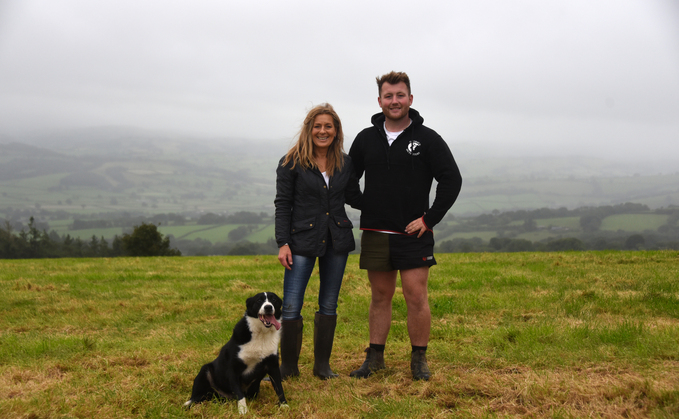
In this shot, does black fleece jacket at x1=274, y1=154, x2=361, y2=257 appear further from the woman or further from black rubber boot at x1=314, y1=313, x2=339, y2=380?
black rubber boot at x1=314, y1=313, x2=339, y2=380

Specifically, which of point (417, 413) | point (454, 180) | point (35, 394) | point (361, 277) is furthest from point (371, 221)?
point (361, 277)

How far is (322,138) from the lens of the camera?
5055mm

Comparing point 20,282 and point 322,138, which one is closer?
point 322,138

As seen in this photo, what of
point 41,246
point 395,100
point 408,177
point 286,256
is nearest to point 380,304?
point 286,256

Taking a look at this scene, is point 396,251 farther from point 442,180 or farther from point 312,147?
point 312,147

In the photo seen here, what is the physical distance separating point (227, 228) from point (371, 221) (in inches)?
4392

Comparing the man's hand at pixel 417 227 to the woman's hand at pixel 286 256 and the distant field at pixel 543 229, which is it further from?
the distant field at pixel 543 229

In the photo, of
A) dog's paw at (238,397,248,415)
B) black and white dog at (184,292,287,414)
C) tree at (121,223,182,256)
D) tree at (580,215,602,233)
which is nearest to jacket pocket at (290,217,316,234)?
black and white dog at (184,292,287,414)

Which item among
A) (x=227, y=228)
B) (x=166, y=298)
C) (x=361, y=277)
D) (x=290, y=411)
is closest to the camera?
(x=290, y=411)

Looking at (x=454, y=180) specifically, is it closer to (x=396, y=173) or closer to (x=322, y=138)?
(x=396, y=173)

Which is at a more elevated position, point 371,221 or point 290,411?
point 371,221

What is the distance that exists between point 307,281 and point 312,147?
4.80ft

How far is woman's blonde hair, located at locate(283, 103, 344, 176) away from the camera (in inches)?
198

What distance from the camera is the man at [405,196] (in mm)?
4895
